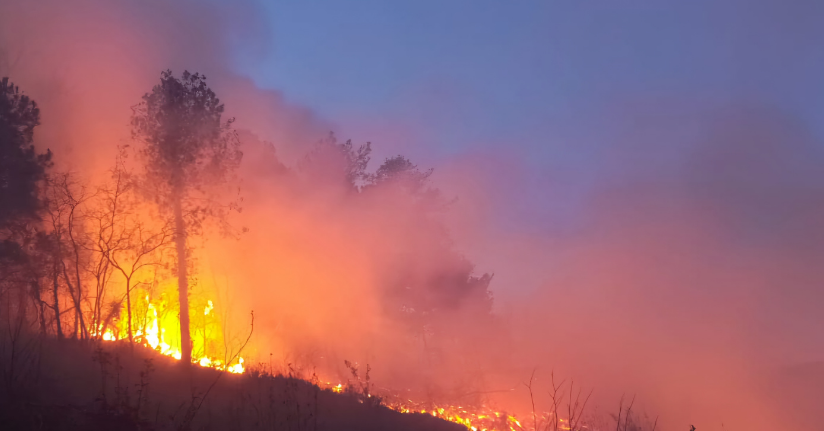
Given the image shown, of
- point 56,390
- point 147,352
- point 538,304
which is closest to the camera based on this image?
point 56,390

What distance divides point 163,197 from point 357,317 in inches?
629

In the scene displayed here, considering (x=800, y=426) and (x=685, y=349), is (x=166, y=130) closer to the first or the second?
(x=800, y=426)

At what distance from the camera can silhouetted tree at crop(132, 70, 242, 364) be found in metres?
15.0

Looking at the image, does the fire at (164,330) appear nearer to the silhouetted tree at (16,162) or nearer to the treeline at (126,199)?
the treeline at (126,199)

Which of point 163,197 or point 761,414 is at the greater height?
point 163,197

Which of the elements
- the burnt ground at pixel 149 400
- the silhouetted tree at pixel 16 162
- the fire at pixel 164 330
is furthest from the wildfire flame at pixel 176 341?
the silhouetted tree at pixel 16 162

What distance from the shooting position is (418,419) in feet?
37.7

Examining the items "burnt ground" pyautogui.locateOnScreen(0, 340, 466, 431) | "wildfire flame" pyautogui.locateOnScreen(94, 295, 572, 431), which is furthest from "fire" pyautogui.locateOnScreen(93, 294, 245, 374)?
"burnt ground" pyautogui.locateOnScreen(0, 340, 466, 431)

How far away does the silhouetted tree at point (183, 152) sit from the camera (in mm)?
14992

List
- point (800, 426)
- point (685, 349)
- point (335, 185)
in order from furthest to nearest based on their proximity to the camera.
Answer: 1. point (685, 349)
2. point (800, 426)
3. point (335, 185)

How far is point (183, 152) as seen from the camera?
15.1 metres

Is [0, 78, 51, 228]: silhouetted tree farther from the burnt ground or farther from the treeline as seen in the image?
the burnt ground

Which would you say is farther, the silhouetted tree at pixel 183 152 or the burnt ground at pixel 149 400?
the silhouetted tree at pixel 183 152

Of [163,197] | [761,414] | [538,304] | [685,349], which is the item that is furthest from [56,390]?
[538,304]
